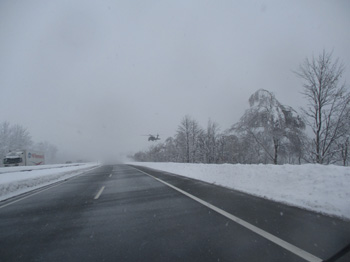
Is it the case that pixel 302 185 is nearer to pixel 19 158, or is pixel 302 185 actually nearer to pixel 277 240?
pixel 277 240

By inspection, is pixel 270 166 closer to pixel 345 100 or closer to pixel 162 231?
pixel 162 231

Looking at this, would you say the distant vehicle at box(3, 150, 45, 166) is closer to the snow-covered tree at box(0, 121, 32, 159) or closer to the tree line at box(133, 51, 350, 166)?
the snow-covered tree at box(0, 121, 32, 159)

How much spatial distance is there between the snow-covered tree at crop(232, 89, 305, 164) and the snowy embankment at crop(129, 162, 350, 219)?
9.41 m

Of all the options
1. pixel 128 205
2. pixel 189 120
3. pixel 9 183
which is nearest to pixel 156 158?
pixel 189 120

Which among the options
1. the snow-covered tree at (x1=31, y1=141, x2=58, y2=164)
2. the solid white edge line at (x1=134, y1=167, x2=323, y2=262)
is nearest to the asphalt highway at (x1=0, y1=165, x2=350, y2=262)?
the solid white edge line at (x1=134, y1=167, x2=323, y2=262)

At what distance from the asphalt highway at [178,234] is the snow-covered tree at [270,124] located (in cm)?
1243

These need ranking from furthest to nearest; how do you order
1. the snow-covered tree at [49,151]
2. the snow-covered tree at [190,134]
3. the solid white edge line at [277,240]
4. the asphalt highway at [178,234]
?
the snow-covered tree at [49,151] → the snow-covered tree at [190,134] → the asphalt highway at [178,234] → the solid white edge line at [277,240]

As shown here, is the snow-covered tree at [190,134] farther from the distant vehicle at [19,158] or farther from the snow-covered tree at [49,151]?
the snow-covered tree at [49,151]

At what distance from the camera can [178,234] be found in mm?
3463

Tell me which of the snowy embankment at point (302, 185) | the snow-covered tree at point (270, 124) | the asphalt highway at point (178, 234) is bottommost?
the asphalt highway at point (178, 234)

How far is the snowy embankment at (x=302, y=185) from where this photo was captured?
4.32 metres

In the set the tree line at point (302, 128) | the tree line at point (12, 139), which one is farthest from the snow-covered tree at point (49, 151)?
the tree line at point (302, 128)

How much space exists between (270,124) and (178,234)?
1538cm

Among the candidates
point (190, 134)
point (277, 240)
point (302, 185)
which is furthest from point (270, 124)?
point (190, 134)
